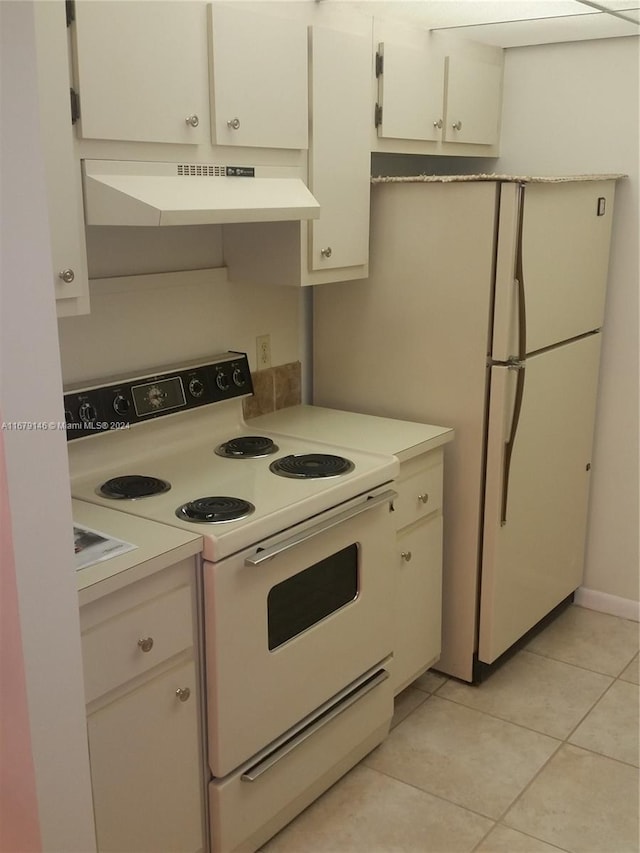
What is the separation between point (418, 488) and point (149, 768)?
119 cm

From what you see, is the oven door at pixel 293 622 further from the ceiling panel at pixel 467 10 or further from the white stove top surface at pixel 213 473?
the ceiling panel at pixel 467 10

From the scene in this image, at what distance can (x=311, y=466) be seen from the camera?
2369 millimetres

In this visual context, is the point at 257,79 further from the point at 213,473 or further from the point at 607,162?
the point at 607,162

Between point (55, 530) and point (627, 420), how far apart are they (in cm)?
260

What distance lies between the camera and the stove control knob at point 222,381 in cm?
263

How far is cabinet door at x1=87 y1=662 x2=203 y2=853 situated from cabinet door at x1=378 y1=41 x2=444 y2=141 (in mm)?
1795

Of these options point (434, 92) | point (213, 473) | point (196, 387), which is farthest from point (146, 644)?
point (434, 92)

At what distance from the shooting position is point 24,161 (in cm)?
116

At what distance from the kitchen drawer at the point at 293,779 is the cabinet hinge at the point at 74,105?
153 centimetres

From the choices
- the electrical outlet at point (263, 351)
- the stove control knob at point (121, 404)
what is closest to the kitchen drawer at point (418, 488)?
the electrical outlet at point (263, 351)

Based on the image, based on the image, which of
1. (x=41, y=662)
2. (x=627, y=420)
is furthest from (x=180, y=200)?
(x=627, y=420)

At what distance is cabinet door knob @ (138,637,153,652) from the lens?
180 centimetres

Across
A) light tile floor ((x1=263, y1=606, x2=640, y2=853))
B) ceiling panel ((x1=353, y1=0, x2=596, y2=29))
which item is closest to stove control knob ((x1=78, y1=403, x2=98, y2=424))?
light tile floor ((x1=263, y1=606, x2=640, y2=853))

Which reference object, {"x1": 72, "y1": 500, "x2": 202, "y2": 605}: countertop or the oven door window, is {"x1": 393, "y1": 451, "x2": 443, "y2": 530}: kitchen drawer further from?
{"x1": 72, "y1": 500, "x2": 202, "y2": 605}: countertop
